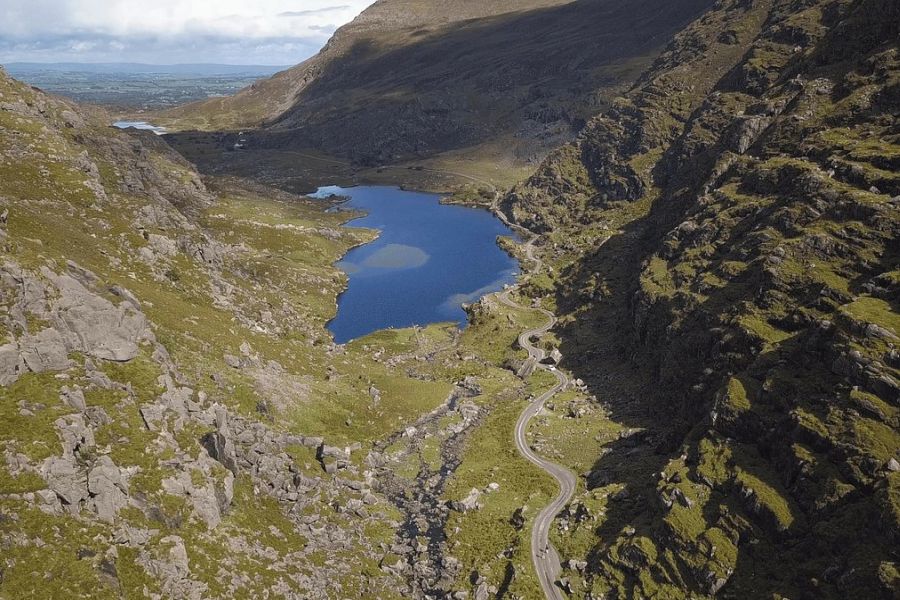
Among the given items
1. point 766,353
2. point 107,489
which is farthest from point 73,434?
point 766,353

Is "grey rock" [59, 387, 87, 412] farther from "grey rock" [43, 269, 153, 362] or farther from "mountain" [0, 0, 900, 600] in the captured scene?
"grey rock" [43, 269, 153, 362]

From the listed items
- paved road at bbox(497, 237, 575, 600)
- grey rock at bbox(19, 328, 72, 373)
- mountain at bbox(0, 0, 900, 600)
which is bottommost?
paved road at bbox(497, 237, 575, 600)

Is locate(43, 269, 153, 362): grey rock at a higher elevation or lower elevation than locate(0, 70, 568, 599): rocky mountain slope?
higher

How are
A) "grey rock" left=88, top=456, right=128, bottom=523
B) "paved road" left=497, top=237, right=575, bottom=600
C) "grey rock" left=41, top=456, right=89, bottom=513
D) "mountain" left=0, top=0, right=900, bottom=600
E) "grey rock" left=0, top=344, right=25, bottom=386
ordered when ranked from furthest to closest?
"paved road" left=497, top=237, right=575, bottom=600
"grey rock" left=0, top=344, right=25, bottom=386
"mountain" left=0, top=0, right=900, bottom=600
"grey rock" left=88, top=456, right=128, bottom=523
"grey rock" left=41, top=456, right=89, bottom=513

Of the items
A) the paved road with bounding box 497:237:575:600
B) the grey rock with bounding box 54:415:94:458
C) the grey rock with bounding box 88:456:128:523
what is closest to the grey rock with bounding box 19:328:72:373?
the grey rock with bounding box 54:415:94:458

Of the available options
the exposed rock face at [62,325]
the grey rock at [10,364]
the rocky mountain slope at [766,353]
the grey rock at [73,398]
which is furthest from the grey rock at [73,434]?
the rocky mountain slope at [766,353]

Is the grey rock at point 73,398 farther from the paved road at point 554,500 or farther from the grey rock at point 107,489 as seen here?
the paved road at point 554,500
